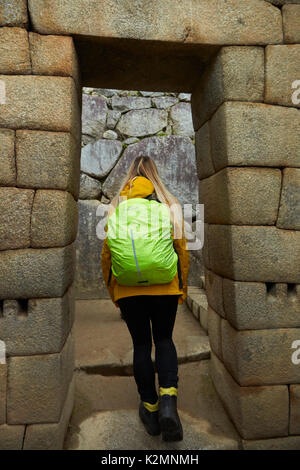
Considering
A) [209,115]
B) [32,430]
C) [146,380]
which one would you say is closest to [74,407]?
[32,430]

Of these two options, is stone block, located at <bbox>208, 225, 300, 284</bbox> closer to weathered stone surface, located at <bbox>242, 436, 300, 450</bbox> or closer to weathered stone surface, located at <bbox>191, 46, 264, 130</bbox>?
weathered stone surface, located at <bbox>191, 46, 264, 130</bbox>

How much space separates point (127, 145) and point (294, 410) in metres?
4.74

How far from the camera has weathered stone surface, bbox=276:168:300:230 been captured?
2018 mm

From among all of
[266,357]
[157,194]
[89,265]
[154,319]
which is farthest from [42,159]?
[89,265]

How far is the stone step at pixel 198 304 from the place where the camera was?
3.74m

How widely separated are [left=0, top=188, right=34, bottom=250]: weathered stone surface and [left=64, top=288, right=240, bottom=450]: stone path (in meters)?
1.33

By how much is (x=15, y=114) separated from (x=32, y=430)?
6.25 ft

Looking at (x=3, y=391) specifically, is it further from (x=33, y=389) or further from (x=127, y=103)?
(x=127, y=103)

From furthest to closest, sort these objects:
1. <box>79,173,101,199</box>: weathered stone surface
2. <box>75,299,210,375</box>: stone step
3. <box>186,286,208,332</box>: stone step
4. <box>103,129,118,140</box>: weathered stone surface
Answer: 1. <box>103,129,118,140</box>: weathered stone surface
2. <box>79,173,101,199</box>: weathered stone surface
3. <box>186,286,208,332</box>: stone step
4. <box>75,299,210,375</box>: stone step

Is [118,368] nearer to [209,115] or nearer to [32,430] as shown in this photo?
[32,430]

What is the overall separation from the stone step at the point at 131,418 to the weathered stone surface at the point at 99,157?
3655 mm

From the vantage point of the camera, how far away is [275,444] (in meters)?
1.94

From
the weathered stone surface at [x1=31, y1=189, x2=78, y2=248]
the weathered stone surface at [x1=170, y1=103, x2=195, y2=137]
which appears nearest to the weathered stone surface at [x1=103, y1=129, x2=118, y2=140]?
the weathered stone surface at [x1=170, y1=103, x2=195, y2=137]

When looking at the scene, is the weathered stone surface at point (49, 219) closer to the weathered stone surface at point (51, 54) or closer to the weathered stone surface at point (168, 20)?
the weathered stone surface at point (51, 54)
